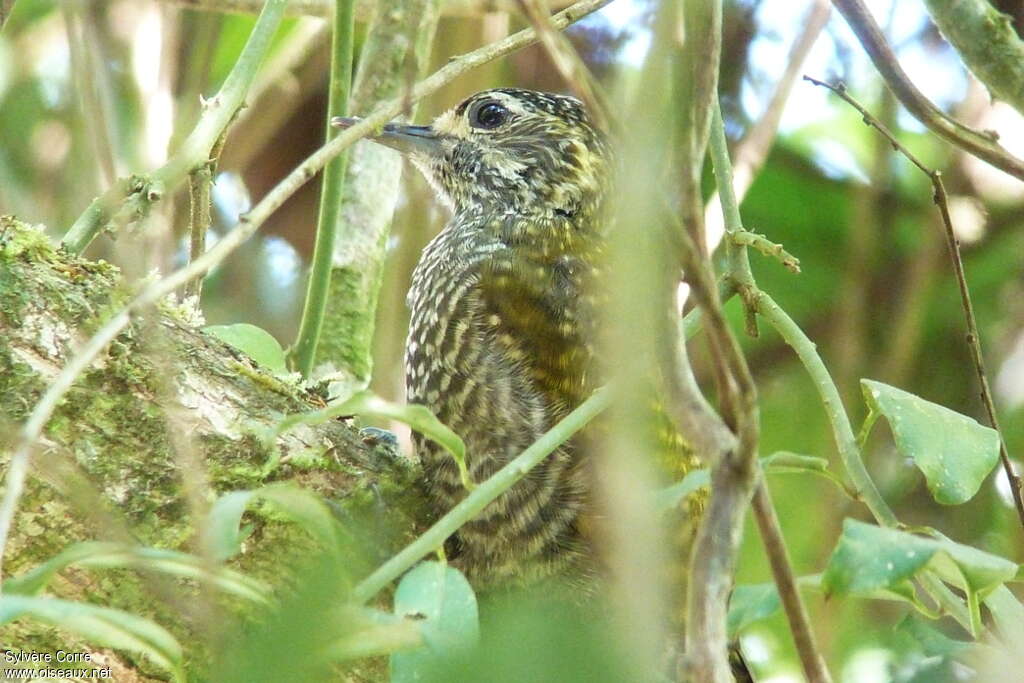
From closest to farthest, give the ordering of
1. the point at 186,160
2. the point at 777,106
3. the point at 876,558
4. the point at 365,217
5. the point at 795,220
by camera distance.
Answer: the point at 876,558 → the point at 186,160 → the point at 365,217 → the point at 777,106 → the point at 795,220

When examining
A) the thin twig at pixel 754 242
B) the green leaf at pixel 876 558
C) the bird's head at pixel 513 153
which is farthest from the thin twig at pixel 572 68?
the bird's head at pixel 513 153

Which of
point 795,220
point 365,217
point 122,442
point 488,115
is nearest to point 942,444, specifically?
point 122,442

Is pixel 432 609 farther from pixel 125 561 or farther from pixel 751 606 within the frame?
pixel 751 606

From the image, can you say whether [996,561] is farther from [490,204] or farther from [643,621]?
[490,204]

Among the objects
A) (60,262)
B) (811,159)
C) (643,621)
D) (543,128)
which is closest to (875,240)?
(811,159)

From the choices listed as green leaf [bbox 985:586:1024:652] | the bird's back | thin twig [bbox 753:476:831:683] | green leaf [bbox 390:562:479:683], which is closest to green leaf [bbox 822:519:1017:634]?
thin twig [bbox 753:476:831:683]

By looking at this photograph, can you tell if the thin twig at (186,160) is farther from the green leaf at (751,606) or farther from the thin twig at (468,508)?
the green leaf at (751,606)
